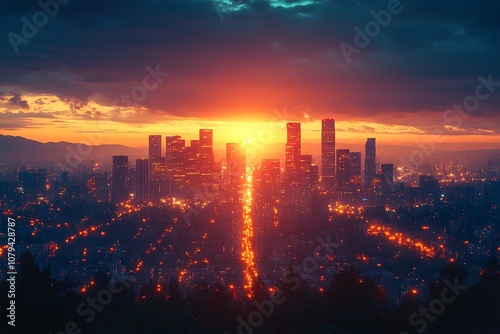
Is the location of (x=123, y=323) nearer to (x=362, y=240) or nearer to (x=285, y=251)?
(x=285, y=251)

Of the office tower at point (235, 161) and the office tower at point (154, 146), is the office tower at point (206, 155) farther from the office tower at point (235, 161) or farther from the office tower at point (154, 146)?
the office tower at point (154, 146)

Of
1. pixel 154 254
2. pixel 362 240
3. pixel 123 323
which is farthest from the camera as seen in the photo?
pixel 362 240

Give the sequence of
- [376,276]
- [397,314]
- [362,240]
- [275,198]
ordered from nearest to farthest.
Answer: [397,314] → [376,276] → [362,240] → [275,198]

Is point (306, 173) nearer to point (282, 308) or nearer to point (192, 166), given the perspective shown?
point (192, 166)

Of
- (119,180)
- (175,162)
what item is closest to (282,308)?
(119,180)

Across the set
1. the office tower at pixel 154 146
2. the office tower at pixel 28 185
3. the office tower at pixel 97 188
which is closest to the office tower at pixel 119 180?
the office tower at pixel 97 188

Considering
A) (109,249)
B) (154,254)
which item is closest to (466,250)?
(154,254)
